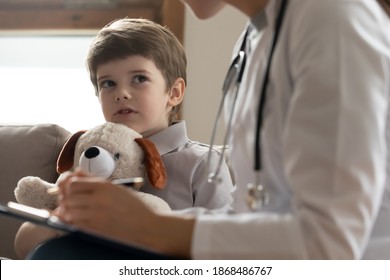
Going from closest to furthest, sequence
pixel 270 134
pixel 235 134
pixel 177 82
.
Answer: pixel 270 134
pixel 235 134
pixel 177 82

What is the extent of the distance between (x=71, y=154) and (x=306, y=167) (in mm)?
910

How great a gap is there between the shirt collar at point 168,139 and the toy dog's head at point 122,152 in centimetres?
10

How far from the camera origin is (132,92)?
1814mm

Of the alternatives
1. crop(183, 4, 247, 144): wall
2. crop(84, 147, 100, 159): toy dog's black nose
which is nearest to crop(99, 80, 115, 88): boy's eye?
crop(84, 147, 100, 159): toy dog's black nose

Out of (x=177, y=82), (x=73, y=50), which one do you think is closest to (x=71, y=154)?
(x=177, y=82)

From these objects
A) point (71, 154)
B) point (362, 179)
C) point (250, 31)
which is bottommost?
point (71, 154)

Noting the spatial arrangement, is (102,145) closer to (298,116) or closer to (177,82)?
(177,82)

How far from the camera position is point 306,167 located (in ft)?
3.28

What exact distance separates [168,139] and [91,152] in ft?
0.91

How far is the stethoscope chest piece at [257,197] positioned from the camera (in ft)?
3.63

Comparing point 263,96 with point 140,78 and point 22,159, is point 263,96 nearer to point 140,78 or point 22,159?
point 140,78

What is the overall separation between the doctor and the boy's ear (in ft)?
2.61

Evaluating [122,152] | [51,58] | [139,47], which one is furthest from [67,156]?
[51,58]

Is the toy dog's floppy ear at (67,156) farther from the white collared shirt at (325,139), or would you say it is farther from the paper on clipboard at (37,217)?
the white collared shirt at (325,139)
